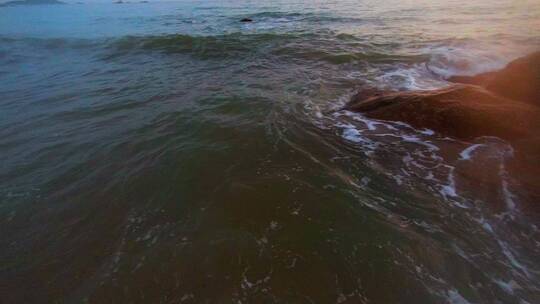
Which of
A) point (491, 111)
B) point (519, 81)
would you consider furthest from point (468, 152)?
point (519, 81)

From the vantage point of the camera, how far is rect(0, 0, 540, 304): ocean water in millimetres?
3752

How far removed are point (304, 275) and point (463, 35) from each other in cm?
1673

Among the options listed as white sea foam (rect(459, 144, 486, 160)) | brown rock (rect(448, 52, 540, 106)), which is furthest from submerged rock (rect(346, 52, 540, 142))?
white sea foam (rect(459, 144, 486, 160))

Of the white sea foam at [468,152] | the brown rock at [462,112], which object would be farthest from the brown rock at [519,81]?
the white sea foam at [468,152]

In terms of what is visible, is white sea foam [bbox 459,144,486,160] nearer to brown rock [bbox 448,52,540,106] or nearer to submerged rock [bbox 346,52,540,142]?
submerged rock [bbox 346,52,540,142]

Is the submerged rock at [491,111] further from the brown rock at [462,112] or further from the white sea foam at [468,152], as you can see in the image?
the white sea foam at [468,152]

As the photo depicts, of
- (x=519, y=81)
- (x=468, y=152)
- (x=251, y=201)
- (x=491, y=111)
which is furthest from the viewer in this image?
(x=519, y=81)

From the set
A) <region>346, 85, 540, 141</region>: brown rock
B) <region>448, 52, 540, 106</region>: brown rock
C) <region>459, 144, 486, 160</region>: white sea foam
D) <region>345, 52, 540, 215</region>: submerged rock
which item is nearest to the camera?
<region>345, 52, 540, 215</region>: submerged rock

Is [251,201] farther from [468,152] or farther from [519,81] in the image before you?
[519,81]

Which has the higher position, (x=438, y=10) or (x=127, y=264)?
(x=438, y=10)

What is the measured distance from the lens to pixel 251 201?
5.07 meters

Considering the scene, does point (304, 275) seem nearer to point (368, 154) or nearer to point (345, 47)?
point (368, 154)

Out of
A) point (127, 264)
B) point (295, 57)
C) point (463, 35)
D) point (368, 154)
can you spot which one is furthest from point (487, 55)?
point (127, 264)

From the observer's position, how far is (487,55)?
40.0 feet
